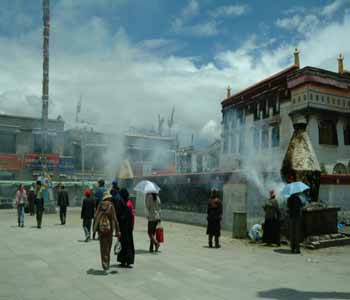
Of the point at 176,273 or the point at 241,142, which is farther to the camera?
the point at 241,142

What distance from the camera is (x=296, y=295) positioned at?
532cm

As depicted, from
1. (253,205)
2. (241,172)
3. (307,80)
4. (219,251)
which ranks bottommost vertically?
(219,251)

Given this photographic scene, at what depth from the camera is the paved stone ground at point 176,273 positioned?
532cm

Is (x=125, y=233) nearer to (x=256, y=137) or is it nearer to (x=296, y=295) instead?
(x=296, y=295)

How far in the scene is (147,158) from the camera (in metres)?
46.2

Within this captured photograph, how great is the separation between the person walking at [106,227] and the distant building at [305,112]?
1705cm

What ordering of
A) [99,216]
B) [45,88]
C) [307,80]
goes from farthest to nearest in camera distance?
[45,88] < [307,80] < [99,216]

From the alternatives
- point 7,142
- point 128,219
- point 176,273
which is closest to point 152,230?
point 128,219

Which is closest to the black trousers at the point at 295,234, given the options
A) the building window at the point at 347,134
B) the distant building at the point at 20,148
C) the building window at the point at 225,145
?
the building window at the point at 347,134

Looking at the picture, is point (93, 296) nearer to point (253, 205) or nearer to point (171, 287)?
point (171, 287)

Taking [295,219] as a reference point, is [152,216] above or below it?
above

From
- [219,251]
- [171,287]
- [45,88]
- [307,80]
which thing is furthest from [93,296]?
[45,88]

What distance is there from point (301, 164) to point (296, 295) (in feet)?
20.3

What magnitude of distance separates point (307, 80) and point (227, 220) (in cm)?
1391
